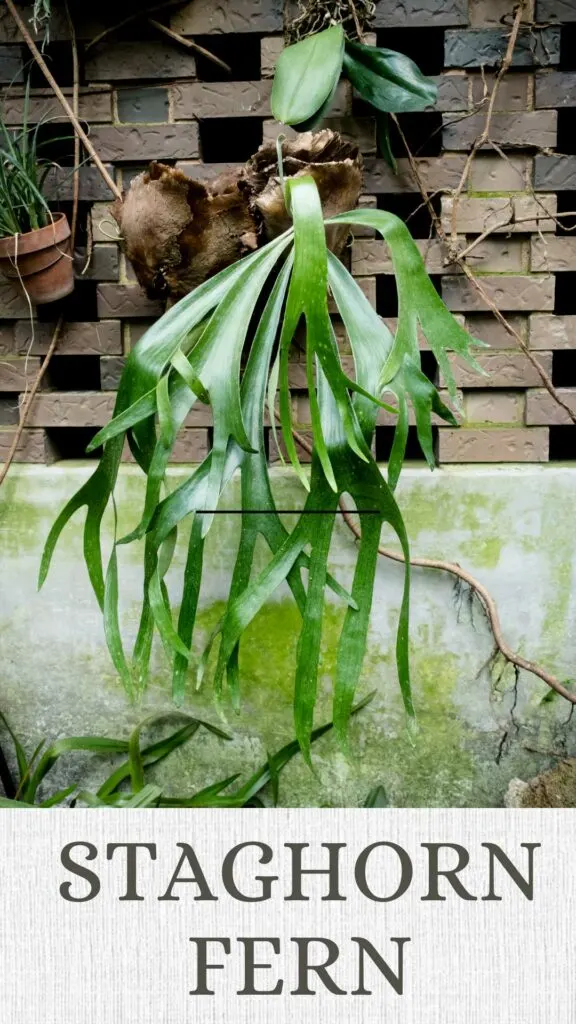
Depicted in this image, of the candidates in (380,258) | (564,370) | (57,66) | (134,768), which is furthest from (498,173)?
(134,768)

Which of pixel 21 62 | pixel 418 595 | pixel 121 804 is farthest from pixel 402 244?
pixel 121 804

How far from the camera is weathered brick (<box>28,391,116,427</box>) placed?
170 centimetres

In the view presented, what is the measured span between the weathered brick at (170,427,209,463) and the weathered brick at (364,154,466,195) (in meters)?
0.61

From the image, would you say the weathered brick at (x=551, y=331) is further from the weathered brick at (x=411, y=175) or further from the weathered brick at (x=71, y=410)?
the weathered brick at (x=71, y=410)

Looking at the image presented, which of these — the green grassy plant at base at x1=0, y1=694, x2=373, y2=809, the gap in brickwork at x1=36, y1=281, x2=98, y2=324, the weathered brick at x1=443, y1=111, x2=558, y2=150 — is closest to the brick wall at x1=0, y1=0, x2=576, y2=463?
the weathered brick at x1=443, y1=111, x2=558, y2=150

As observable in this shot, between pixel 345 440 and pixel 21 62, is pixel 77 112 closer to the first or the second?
pixel 21 62

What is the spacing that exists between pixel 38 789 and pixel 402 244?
1.38 meters

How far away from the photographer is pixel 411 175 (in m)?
1.61

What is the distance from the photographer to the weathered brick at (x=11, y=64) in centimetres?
162

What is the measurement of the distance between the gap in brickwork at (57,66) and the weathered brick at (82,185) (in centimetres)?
18

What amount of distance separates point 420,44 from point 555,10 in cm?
29

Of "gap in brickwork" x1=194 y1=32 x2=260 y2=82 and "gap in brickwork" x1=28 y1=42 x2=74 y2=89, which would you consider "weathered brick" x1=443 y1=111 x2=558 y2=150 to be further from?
"gap in brickwork" x1=28 y1=42 x2=74 y2=89

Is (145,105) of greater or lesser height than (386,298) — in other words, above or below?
above

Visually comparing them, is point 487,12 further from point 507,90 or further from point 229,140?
point 229,140
